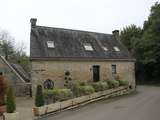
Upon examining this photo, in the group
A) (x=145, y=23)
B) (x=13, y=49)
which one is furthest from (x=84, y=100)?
(x=13, y=49)

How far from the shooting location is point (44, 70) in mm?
23734

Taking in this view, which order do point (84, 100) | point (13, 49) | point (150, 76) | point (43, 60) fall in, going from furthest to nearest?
point (13, 49), point (150, 76), point (43, 60), point (84, 100)

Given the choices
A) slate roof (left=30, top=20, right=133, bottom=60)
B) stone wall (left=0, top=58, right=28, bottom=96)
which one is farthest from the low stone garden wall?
stone wall (left=0, top=58, right=28, bottom=96)

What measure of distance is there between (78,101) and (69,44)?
28.2 feet

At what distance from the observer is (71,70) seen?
2519 centimetres

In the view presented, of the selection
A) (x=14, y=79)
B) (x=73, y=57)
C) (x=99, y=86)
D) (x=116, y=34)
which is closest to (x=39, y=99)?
(x=99, y=86)

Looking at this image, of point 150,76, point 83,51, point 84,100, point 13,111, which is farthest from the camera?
point 150,76

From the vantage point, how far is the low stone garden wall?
51.4 ft

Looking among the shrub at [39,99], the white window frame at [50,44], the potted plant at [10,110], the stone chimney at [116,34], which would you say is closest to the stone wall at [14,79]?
the white window frame at [50,44]

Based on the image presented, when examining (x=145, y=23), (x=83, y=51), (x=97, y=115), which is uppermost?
(x=145, y=23)

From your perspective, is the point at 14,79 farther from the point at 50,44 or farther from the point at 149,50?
the point at 149,50

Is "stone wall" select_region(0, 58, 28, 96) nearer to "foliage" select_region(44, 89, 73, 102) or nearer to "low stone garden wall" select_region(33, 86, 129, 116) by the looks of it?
"low stone garden wall" select_region(33, 86, 129, 116)

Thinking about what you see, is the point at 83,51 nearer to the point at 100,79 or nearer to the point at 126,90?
the point at 100,79

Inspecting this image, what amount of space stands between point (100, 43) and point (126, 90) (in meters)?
5.67
